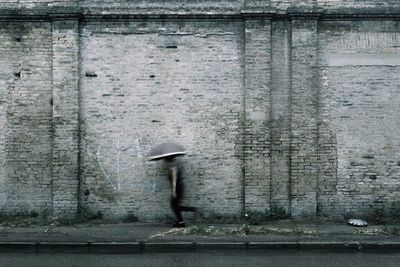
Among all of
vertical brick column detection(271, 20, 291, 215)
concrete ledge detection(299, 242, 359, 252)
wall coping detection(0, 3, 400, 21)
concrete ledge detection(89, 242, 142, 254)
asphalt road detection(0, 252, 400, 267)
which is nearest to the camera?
asphalt road detection(0, 252, 400, 267)

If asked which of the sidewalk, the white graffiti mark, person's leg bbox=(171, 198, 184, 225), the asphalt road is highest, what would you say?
the white graffiti mark

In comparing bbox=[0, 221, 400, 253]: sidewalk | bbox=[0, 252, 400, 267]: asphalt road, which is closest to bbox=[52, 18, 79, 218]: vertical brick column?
bbox=[0, 221, 400, 253]: sidewalk

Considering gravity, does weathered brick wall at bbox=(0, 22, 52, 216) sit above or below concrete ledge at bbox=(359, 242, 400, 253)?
above

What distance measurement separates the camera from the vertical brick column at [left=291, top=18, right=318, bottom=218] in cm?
1201

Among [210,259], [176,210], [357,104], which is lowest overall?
[210,259]

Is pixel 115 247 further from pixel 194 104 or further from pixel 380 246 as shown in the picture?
pixel 380 246

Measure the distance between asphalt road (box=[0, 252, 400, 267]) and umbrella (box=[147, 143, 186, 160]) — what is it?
2.53m

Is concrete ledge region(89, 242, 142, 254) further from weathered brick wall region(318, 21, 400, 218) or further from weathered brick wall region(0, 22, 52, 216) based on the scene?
weathered brick wall region(318, 21, 400, 218)

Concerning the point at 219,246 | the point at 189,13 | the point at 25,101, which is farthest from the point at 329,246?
the point at 25,101

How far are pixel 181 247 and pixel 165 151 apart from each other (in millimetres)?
2436

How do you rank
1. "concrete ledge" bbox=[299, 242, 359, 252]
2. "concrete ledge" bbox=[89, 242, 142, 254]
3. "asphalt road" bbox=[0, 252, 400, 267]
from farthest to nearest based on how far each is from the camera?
"concrete ledge" bbox=[299, 242, 359, 252] < "concrete ledge" bbox=[89, 242, 142, 254] < "asphalt road" bbox=[0, 252, 400, 267]

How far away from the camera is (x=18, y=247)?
31.9ft

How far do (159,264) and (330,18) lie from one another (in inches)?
275

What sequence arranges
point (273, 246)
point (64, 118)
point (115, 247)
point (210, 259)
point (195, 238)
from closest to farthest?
1. point (210, 259)
2. point (115, 247)
3. point (273, 246)
4. point (195, 238)
5. point (64, 118)
